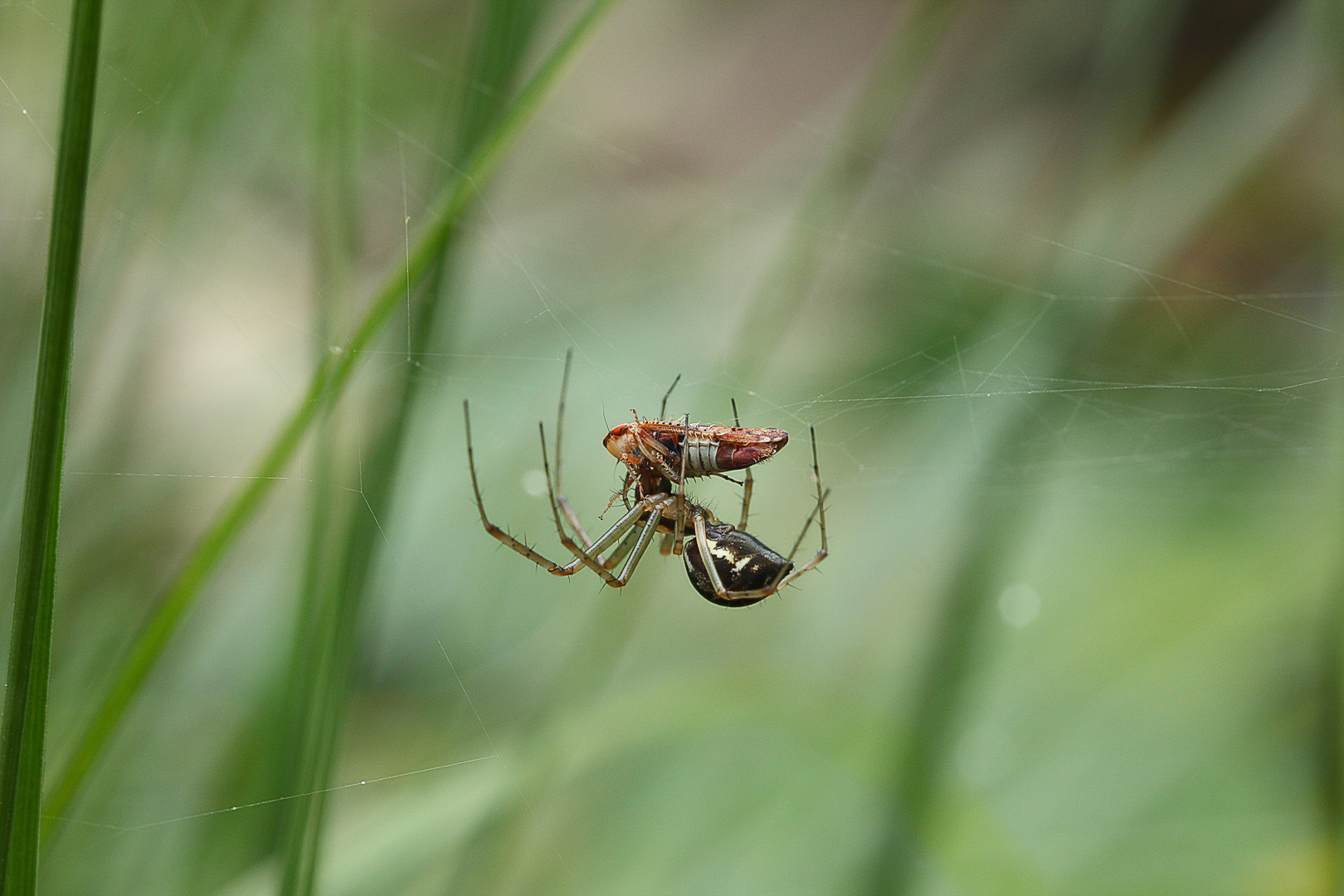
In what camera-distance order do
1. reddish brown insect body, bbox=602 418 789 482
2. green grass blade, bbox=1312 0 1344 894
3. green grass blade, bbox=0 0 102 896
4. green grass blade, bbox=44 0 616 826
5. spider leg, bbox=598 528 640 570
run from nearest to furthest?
green grass blade, bbox=0 0 102 896 → green grass blade, bbox=44 0 616 826 → green grass blade, bbox=1312 0 1344 894 → reddish brown insect body, bbox=602 418 789 482 → spider leg, bbox=598 528 640 570

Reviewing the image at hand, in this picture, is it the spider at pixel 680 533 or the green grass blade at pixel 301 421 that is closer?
the green grass blade at pixel 301 421

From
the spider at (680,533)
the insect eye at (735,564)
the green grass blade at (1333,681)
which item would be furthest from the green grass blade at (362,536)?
the green grass blade at (1333,681)

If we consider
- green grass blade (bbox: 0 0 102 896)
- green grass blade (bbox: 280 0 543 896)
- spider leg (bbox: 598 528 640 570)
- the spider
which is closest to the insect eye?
the spider

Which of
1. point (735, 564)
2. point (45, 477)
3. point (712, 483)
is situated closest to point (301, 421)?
point (45, 477)

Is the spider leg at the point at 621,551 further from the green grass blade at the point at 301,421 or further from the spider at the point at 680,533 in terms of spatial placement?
the green grass blade at the point at 301,421

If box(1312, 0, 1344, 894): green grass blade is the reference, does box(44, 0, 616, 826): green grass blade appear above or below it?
above

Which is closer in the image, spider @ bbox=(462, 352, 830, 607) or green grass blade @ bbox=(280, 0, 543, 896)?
green grass blade @ bbox=(280, 0, 543, 896)

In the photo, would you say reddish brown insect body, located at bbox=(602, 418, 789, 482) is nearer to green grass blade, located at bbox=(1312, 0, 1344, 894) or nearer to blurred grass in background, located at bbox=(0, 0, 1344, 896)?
blurred grass in background, located at bbox=(0, 0, 1344, 896)
